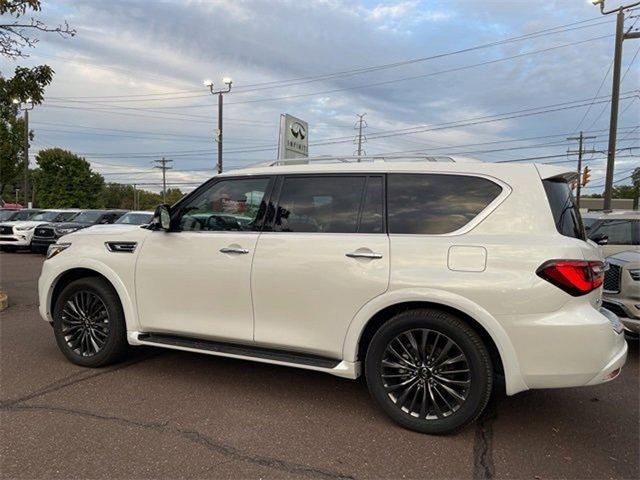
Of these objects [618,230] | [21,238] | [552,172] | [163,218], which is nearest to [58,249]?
[163,218]

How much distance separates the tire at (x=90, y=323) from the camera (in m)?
4.60

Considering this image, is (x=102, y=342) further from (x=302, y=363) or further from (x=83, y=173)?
(x=83, y=173)

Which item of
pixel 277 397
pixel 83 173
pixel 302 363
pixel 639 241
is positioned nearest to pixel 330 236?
pixel 302 363

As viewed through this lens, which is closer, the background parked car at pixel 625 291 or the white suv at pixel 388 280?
the white suv at pixel 388 280

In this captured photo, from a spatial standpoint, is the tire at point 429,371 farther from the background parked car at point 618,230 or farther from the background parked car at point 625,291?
the background parked car at point 618,230

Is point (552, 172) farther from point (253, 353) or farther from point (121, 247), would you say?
point (121, 247)

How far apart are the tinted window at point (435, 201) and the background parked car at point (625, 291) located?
9.62ft

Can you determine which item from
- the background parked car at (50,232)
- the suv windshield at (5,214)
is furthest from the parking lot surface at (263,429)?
the suv windshield at (5,214)

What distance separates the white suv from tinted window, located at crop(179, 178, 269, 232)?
12 mm

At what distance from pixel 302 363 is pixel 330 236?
96 centimetres

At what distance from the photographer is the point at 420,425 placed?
348cm

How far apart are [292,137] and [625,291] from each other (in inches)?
338

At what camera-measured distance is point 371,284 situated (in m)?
3.55

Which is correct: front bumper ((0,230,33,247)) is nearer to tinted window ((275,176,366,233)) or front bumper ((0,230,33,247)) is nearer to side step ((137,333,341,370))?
side step ((137,333,341,370))
